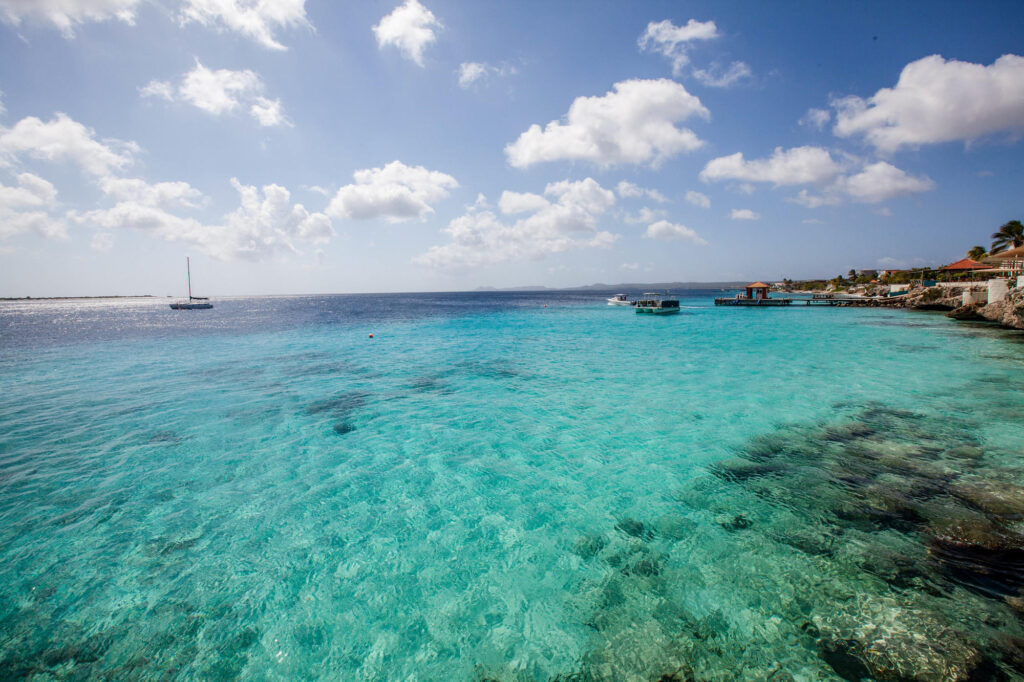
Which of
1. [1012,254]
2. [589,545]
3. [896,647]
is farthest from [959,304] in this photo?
[589,545]

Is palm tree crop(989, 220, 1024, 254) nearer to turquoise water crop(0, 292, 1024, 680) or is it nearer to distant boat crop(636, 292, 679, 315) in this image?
distant boat crop(636, 292, 679, 315)

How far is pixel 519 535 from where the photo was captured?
723 centimetres

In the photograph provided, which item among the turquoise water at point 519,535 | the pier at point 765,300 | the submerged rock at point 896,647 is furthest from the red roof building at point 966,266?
the submerged rock at point 896,647

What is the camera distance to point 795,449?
10.2 m

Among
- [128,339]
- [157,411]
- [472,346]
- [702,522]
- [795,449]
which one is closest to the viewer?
[702,522]

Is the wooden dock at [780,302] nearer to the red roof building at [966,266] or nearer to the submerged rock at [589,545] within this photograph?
the red roof building at [966,266]

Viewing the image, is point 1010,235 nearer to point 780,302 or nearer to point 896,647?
point 780,302

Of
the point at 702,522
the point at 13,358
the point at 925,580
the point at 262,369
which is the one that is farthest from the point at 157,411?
the point at 13,358

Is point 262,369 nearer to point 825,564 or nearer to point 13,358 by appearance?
point 13,358

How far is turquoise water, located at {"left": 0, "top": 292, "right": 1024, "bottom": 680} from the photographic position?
4.80 meters

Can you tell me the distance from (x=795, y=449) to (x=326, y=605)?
37.5 ft

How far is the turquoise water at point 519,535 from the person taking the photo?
15.8 feet

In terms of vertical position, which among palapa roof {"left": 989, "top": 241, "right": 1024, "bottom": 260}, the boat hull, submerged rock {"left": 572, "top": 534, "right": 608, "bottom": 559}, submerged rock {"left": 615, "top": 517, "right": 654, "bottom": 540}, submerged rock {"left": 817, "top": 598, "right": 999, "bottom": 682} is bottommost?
submerged rock {"left": 572, "top": 534, "right": 608, "bottom": 559}

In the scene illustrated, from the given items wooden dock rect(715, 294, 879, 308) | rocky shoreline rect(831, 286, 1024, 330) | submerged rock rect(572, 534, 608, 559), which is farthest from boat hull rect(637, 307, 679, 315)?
submerged rock rect(572, 534, 608, 559)
